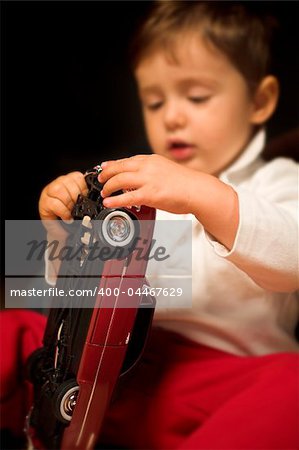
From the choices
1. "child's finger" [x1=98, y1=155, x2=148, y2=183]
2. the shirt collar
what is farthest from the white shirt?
"child's finger" [x1=98, y1=155, x2=148, y2=183]

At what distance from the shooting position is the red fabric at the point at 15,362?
59 centimetres

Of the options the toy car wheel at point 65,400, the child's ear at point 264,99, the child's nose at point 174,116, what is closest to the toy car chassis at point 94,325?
the toy car wheel at point 65,400

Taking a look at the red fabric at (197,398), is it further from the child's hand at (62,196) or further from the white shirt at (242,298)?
the child's hand at (62,196)

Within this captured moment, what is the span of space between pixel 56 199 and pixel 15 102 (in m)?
0.27

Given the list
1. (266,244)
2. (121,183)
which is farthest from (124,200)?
Answer: (266,244)

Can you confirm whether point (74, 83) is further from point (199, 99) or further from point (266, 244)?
point (266, 244)

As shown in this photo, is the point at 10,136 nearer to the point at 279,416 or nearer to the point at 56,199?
the point at 56,199

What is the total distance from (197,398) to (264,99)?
0.39 m

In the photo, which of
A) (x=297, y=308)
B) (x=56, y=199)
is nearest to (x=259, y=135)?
(x=297, y=308)

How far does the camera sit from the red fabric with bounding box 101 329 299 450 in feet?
1.56

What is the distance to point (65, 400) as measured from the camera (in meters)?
0.47

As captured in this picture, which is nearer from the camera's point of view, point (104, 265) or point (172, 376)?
point (104, 265)

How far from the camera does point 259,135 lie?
736 millimetres

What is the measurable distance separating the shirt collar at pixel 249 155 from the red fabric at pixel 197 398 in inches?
8.4
